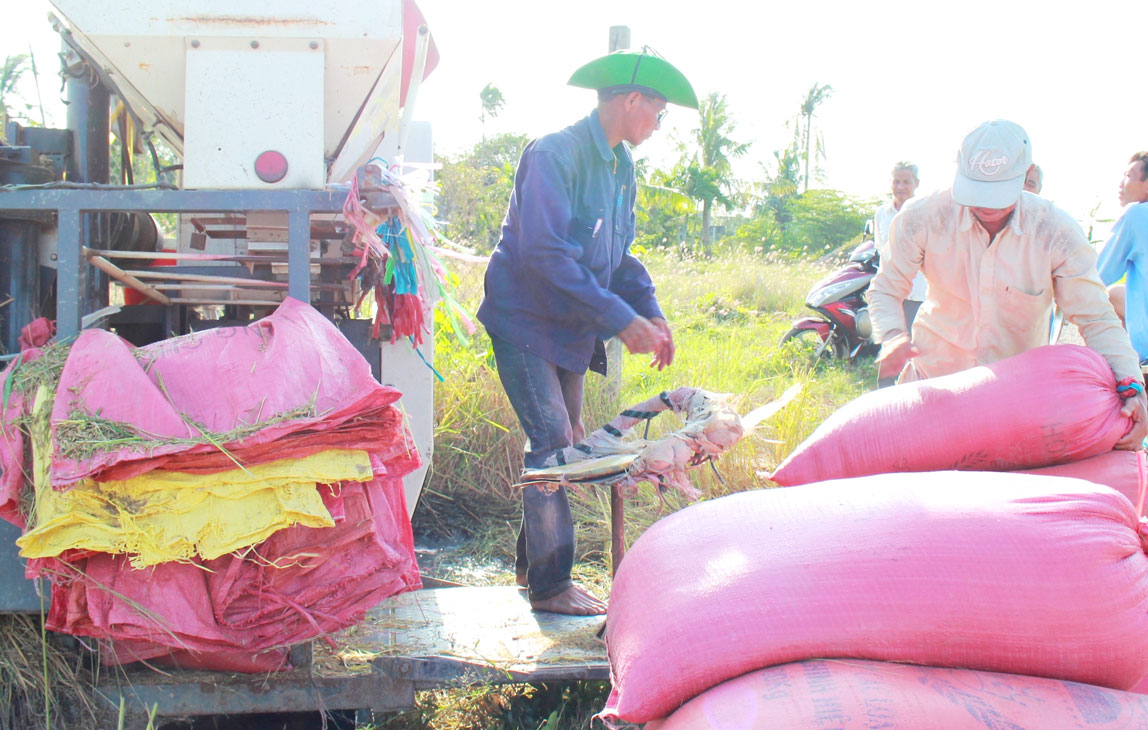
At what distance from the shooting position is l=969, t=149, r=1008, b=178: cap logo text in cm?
271

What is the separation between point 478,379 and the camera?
Answer: 4820 mm

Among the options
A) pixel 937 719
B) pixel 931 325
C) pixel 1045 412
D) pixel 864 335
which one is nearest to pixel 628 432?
pixel 937 719

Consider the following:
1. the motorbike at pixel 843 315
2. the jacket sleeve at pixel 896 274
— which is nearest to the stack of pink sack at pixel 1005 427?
the jacket sleeve at pixel 896 274

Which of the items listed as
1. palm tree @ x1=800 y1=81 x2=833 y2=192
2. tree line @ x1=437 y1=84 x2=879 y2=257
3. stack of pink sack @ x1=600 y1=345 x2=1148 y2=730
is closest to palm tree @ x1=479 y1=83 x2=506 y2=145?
tree line @ x1=437 y1=84 x2=879 y2=257

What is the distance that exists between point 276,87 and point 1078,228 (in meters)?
2.42

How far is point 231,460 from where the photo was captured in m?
1.88

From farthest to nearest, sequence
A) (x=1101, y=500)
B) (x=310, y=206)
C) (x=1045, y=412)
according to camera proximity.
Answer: (x=1045, y=412)
(x=310, y=206)
(x=1101, y=500)

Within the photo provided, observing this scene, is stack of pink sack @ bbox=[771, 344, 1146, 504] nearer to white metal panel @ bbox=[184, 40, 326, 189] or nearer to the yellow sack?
the yellow sack

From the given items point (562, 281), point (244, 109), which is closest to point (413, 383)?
point (562, 281)

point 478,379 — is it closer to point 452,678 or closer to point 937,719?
point 452,678

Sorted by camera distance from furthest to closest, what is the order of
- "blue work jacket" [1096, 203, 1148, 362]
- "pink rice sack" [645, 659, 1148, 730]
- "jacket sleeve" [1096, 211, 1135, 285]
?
"jacket sleeve" [1096, 211, 1135, 285]
"blue work jacket" [1096, 203, 1148, 362]
"pink rice sack" [645, 659, 1148, 730]

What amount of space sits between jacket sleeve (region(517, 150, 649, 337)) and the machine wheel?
5037 millimetres

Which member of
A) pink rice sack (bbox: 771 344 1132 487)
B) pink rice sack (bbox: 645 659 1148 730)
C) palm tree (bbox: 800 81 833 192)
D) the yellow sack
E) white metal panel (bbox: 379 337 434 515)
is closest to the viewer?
pink rice sack (bbox: 645 659 1148 730)

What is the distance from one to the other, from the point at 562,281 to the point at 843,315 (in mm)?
5406
